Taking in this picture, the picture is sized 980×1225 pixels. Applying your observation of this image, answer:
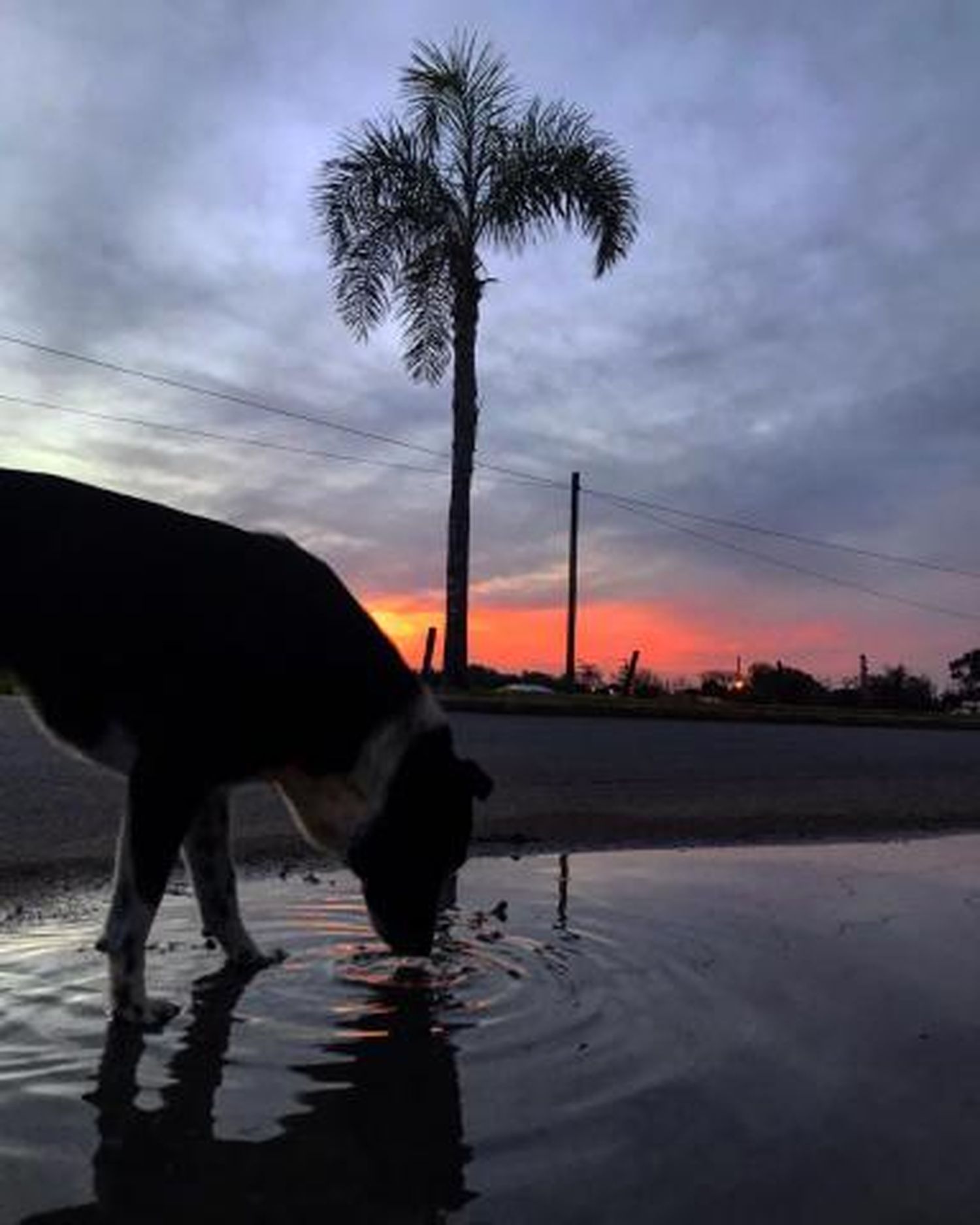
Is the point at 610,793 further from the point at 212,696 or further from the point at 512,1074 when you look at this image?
the point at 512,1074

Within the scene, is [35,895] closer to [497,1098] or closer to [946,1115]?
[497,1098]

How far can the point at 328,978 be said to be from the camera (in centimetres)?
453

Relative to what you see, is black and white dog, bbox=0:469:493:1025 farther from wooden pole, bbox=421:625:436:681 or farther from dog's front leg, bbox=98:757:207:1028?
wooden pole, bbox=421:625:436:681

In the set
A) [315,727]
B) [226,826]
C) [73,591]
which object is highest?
[73,591]

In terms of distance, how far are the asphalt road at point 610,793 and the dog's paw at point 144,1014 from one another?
0.94 meters

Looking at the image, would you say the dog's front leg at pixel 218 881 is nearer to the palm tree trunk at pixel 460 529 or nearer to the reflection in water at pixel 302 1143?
the reflection in water at pixel 302 1143

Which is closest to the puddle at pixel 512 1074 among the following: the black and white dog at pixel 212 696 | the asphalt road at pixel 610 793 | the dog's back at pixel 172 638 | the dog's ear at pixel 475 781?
the black and white dog at pixel 212 696

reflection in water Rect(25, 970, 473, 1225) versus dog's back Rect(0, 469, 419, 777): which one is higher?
dog's back Rect(0, 469, 419, 777)

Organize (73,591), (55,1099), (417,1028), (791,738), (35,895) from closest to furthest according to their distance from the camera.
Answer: (55,1099)
(417,1028)
(73,591)
(35,895)
(791,738)

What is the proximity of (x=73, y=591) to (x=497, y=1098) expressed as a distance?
6.82 feet

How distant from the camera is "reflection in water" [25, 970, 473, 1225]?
2.73 meters

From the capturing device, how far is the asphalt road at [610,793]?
7641mm

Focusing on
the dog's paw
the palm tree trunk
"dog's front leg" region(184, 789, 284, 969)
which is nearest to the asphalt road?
"dog's front leg" region(184, 789, 284, 969)

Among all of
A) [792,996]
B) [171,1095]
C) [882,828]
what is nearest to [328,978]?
[171,1095]
